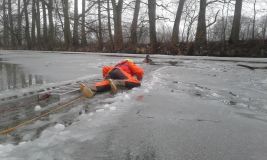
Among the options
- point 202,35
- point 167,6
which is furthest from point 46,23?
point 202,35

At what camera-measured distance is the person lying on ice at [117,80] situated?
5589mm

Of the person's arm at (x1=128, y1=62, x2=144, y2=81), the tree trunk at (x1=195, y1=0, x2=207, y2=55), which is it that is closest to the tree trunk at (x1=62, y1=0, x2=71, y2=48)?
the tree trunk at (x1=195, y1=0, x2=207, y2=55)

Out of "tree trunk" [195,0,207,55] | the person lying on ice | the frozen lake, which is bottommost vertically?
the frozen lake

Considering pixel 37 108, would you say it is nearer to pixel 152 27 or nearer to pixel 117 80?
pixel 117 80

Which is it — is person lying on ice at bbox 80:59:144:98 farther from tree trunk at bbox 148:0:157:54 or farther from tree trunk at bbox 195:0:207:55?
tree trunk at bbox 148:0:157:54

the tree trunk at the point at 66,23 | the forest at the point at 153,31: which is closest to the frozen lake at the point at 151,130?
the forest at the point at 153,31

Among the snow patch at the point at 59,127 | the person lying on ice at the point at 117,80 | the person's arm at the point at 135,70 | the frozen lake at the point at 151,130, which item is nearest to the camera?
the frozen lake at the point at 151,130

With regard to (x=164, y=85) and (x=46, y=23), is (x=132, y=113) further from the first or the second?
(x=46, y=23)

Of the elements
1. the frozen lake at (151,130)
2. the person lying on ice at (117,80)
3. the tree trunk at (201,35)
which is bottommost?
the frozen lake at (151,130)

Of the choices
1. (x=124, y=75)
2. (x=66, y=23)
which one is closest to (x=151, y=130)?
(x=124, y=75)

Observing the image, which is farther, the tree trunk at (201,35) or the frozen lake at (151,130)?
the tree trunk at (201,35)

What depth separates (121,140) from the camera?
3.16 m

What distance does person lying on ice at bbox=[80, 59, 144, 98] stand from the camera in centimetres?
559

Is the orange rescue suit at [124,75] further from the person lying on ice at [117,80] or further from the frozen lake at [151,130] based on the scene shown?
the frozen lake at [151,130]
